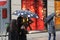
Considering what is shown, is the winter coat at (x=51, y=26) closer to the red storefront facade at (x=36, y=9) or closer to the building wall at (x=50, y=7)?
the red storefront facade at (x=36, y=9)

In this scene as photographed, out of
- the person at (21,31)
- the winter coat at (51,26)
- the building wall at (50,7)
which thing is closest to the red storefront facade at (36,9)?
the building wall at (50,7)

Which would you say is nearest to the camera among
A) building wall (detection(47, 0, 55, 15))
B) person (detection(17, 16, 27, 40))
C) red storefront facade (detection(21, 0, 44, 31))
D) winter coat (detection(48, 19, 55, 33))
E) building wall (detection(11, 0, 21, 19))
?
person (detection(17, 16, 27, 40))

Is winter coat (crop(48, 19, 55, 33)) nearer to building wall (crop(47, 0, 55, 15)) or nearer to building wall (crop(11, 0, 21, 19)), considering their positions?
building wall (crop(11, 0, 21, 19))

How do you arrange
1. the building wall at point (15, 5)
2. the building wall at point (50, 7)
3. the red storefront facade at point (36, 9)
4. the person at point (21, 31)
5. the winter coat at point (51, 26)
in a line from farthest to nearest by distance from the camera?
the building wall at point (50, 7)
the red storefront facade at point (36, 9)
the building wall at point (15, 5)
the winter coat at point (51, 26)
the person at point (21, 31)

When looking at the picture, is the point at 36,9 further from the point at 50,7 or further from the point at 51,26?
the point at 51,26

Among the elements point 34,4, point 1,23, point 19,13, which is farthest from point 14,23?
point 34,4

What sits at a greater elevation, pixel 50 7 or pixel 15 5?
pixel 15 5

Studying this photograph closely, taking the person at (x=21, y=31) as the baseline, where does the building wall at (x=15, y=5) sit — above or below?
above

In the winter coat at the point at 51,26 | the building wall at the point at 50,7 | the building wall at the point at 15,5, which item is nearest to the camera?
the winter coat at the point at 51,26

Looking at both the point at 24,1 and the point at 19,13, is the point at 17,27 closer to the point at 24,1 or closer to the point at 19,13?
the point at 19,13

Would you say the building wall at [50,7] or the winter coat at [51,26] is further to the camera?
the building wall at [50,7]

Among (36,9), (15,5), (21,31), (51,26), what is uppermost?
(15,5)

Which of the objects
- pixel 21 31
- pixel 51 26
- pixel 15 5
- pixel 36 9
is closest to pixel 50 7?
pixel 36 9

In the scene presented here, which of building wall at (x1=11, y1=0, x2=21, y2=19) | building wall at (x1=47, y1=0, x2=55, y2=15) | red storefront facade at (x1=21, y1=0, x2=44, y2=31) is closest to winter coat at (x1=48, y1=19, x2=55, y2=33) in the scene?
building wall at (x1=11, y1=0, x2=21, y2=19)
